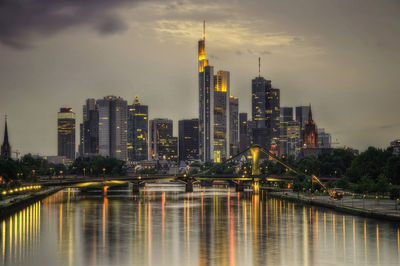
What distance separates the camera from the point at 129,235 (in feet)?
227

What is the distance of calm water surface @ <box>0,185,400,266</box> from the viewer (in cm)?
5269

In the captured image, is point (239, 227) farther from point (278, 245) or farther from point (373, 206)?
point (373, 206)

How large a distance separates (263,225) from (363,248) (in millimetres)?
22705

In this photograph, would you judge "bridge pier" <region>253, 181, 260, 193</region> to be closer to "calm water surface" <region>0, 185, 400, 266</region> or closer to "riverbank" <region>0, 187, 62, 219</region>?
"riverbank" <region>0, 187, 62, 219</region>

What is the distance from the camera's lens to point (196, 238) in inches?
2635

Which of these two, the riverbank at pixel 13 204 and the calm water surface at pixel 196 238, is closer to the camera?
the calm water surface at pixel 196 238

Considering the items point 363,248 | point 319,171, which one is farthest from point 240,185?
point 363,248

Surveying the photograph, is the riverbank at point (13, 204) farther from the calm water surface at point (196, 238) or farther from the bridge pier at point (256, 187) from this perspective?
→ the bridge pier at point (256, 187)

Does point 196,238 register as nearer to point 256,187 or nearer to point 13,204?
point 13,204

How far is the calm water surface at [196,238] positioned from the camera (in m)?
52.7

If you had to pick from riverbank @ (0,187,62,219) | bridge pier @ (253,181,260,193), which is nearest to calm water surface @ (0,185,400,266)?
riverbank @ (0,187,62,219)

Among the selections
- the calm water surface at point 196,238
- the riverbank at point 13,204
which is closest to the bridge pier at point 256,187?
the riverbank at point 13,204

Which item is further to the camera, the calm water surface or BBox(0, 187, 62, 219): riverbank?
BBox(0, 187, 62, 219): riverbank

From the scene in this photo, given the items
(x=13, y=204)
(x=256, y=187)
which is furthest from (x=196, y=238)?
(x=256, y=187)
